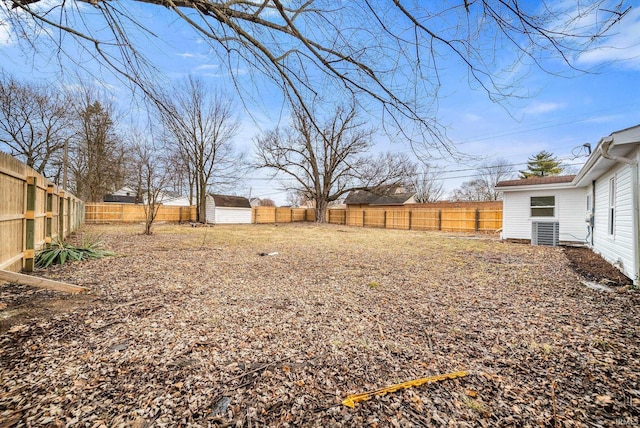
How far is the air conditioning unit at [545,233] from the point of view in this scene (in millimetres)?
8758

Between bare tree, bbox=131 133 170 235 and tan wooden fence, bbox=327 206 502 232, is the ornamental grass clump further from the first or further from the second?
tan wooden fence, bbox=327 206 502 232

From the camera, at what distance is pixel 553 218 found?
9180mm

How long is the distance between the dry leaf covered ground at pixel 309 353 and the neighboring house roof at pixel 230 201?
17323mm

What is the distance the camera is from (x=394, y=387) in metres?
1.58

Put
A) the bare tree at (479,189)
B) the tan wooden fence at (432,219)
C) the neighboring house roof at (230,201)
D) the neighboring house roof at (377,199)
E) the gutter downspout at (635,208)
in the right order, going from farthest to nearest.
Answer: the bare tree at (479,189) → the neighboring house roof at (377,199) → the neighboring house roof at (230,201) → the tan wooden fence at (432,219) → the gutter downspout at (635,208)

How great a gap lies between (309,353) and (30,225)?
4399 mm

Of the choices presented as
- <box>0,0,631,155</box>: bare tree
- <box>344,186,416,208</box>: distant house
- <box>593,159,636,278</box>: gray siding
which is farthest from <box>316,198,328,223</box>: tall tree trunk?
<box>0,0,631,155</box>: bare tree

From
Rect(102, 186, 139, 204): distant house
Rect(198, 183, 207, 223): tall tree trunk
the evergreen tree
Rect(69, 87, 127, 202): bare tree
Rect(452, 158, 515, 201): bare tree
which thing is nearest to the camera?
Rect(69, 87, 127, 202): bare tree

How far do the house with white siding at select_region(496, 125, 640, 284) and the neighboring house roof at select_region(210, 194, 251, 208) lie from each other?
18.1 metres

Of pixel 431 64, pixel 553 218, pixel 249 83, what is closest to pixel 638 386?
pixel 431 64

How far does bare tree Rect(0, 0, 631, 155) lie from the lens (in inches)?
65.4

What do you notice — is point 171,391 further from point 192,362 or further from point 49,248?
point 49,248

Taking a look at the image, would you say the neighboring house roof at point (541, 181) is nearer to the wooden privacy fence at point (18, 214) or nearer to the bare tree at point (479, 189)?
the wooden privacy fence at point (18, 214)

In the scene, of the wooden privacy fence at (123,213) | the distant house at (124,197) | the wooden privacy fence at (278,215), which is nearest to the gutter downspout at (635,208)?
the wooden privacy fence at (123,213)
